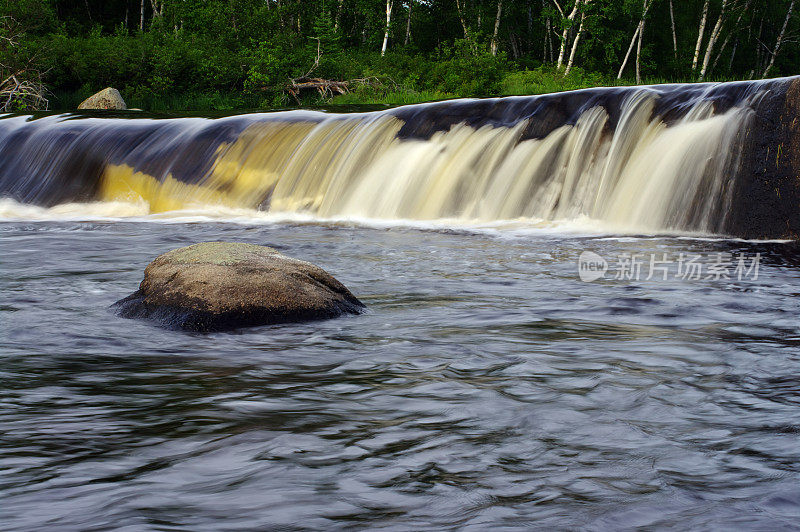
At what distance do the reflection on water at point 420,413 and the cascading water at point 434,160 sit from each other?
4.38 metres

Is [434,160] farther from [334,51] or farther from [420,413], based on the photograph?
[334,51]

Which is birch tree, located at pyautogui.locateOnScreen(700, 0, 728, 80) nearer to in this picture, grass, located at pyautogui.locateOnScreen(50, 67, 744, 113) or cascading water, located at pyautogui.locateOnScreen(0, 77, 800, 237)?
grass, located at pyautogui.locateOnScreen(50, 67, 744, 113)

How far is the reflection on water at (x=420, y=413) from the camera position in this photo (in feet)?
8.55

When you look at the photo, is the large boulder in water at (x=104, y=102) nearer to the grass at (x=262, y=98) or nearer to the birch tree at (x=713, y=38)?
the grass at (x=262, y=98)

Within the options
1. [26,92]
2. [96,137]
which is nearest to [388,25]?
[26,92]

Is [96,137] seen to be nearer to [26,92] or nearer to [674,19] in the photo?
[26,92]

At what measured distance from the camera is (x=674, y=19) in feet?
143

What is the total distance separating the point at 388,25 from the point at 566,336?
36501 millimetres

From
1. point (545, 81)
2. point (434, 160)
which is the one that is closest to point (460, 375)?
point (434, 160)

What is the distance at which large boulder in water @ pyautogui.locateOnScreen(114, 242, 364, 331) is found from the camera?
5.25 m

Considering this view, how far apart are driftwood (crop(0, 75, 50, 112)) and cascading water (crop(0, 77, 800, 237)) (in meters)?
7.40

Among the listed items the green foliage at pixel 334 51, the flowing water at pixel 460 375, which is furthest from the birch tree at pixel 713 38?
the flowing water at pixel 460 375

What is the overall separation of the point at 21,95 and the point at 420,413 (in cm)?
2320

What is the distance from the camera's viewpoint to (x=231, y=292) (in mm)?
5309
